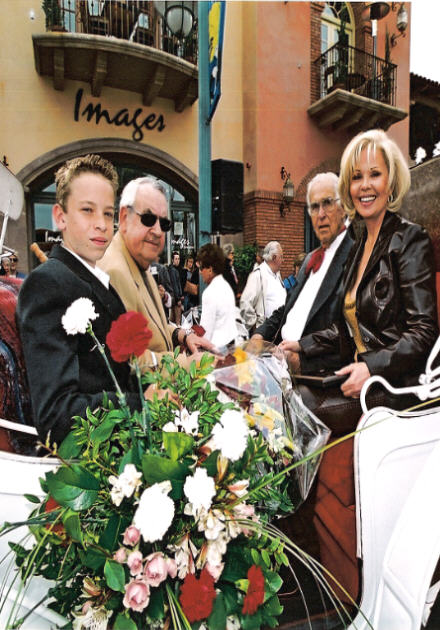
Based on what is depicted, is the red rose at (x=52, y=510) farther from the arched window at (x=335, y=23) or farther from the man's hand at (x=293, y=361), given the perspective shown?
the arched window at (x=335, y=23)

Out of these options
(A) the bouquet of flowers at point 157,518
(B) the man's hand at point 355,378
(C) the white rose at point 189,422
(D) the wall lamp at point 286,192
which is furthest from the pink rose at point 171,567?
(D) the wall lamp at point 286,192

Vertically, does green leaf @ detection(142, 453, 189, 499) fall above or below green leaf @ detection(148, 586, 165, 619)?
above

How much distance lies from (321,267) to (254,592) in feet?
2.68

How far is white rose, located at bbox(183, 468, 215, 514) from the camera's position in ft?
2.24

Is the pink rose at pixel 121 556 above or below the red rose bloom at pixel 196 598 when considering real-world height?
above

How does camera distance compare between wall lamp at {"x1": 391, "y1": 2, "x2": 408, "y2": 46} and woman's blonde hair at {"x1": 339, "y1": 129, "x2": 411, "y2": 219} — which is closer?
woman's blonde hair at {"x1": 339, "y1": 129, "x2": 411, "y2": 219}

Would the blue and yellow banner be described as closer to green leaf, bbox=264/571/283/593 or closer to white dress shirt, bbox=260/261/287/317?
white dress shirt, bbox=260/261/287/317

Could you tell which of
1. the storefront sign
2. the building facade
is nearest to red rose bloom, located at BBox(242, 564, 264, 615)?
the building facade

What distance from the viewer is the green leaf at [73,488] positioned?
0.74 metres

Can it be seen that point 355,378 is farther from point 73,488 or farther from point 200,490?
point 73,488

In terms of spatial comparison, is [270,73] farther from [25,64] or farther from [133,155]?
[25,64]

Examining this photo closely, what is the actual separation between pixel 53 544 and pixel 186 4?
1.61 m

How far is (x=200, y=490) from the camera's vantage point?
2.26ft

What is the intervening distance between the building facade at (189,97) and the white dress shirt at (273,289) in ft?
0.20
